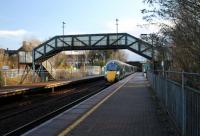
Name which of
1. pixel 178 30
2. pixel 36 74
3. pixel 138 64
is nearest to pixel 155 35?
pixel 178 30

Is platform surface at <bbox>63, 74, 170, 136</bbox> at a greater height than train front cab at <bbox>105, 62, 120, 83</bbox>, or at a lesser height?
lesser

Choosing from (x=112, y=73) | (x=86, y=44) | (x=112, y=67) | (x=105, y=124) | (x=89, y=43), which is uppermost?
(x=89, y=43)

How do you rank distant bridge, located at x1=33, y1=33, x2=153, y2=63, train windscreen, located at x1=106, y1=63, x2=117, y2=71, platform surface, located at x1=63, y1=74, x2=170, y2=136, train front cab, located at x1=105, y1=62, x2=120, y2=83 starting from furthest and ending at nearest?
1. distant bridge, located at x1=33, y1=33, x2=153, y2=63
2. train windscreen, located at x1=106, y1=63, x2=117, y2=71
3. train front cab, located at x1=105, y1=62, x2=120, y2=83
4. platform surface, located at x1=63, y1=74, x2=170, y2=136

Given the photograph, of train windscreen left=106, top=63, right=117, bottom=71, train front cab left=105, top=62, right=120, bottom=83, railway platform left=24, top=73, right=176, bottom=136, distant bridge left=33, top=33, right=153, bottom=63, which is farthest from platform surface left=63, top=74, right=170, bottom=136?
distant bridge left=33, top=33, right=153, bottom=63

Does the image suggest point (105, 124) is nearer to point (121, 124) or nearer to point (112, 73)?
point (121, 124)

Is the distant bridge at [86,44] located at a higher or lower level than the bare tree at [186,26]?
higher

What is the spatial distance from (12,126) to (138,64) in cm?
17074

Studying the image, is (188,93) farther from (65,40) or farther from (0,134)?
(65,40)

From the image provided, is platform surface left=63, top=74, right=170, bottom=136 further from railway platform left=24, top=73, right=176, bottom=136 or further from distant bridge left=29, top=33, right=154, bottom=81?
distant bridge left=29, top=33, right=154, bottom=81

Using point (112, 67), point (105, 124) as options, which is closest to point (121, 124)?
point (105, 124)

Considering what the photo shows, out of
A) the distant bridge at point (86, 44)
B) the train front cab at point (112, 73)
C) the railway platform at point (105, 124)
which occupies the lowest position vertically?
the railway platform at point (105, 124)

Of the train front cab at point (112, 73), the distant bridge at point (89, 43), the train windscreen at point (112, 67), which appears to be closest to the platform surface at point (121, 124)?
the train front cab at point (112, 73)

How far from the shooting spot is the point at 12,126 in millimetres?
16406

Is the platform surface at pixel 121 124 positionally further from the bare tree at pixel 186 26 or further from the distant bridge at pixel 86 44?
the distant bridge at pixel 86 44
